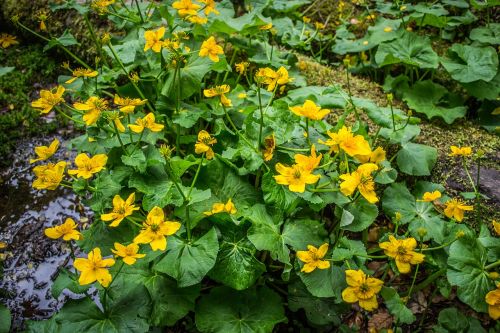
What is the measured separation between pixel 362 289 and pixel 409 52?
2257mm

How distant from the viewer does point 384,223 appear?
2680 mm

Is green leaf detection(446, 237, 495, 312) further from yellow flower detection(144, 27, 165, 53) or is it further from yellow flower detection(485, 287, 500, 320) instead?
yellow flower detection(144, 27, 165, 53)

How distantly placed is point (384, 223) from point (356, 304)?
0.61 metres

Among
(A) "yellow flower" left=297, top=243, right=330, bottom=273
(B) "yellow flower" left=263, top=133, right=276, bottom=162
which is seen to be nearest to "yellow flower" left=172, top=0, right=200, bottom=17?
(B) "yellow flower" left=263, top=133, right=276, bottom=162

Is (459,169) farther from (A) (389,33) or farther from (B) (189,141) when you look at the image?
(B) (189,141)

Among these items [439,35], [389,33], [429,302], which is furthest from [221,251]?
[439,35]

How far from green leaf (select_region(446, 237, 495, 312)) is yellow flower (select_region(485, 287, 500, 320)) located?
77 millimetres

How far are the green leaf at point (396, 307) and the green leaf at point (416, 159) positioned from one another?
88cm

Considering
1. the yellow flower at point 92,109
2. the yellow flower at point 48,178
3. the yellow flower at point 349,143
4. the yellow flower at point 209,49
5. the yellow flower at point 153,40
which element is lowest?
the yellow flower at point 349,143

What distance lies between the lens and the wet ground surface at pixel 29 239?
237cm

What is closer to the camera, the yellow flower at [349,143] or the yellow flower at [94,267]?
the yellow flower at [94,267]

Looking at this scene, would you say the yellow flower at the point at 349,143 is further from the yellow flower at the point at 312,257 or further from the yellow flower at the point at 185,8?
the yellow flower at the point at 185,8

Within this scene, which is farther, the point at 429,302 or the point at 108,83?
the point at 108,83

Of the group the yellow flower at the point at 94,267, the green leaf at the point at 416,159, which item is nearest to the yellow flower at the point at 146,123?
the yellow flower at the point at 94,267
